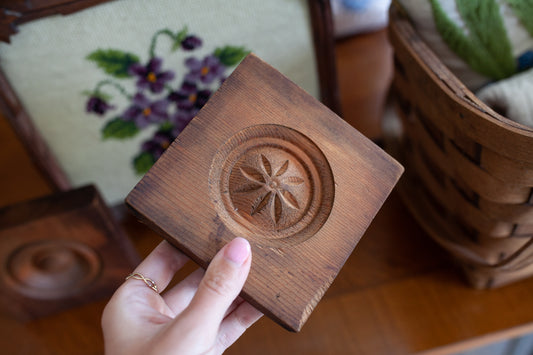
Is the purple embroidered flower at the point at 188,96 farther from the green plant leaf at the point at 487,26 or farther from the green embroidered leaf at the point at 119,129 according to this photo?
the green plant leaf at the point at 487,26

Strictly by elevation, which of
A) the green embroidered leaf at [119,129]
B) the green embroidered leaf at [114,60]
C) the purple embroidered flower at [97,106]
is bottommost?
the green embroidered leaf at [119,129]

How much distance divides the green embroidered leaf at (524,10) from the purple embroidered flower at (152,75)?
1.57ft

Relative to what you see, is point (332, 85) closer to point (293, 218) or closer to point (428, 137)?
point (428, 137)

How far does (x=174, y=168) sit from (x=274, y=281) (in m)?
0.15

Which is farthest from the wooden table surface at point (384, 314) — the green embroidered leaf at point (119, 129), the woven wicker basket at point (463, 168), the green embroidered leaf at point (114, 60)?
the green embroidered leaf at point (114, 60)

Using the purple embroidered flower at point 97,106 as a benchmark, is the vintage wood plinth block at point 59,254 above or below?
below

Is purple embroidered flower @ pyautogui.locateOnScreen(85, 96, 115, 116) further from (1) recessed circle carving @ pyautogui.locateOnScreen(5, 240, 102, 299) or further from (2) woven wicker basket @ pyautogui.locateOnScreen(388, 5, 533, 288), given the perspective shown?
(2) woven wicker basket @ pyautogui.locateOnScreen(388, 5, 533, 288)

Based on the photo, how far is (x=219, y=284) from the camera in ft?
1.27

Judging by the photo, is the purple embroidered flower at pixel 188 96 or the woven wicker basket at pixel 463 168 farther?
the purple embroidered flower at pixel 188 96

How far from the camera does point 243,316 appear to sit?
53cm

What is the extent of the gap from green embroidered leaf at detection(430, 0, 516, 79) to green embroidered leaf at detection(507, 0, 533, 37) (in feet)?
0.09

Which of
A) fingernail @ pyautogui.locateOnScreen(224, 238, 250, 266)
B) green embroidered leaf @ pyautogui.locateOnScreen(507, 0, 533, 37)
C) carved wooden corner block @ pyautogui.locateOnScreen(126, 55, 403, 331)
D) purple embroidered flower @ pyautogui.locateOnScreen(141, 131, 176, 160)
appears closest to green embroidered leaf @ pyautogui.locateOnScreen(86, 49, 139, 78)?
purple embroidered flower @ pyautogui.locateOnScreen(141, 131, 176, 160)

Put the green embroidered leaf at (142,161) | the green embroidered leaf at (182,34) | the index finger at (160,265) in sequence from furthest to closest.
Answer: the green embroidered leaf at (142,161)
the green embroidered leaf at (182,34)
the index finger at (160,265)

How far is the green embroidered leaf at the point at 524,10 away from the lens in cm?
56
